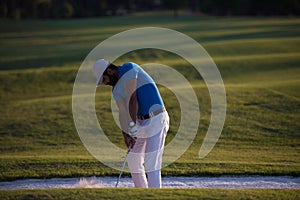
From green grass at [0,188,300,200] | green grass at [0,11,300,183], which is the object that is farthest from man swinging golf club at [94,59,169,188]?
green grass at [0,11,300,183]

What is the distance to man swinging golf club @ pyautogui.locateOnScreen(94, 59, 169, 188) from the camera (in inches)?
333

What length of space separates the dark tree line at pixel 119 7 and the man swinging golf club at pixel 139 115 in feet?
245

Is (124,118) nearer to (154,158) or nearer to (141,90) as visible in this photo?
(141,90)

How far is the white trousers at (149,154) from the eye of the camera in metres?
8.57

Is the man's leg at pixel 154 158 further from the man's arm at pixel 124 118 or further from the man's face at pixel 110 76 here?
the man's face at pixel 110 76

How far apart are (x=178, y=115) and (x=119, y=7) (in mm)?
98284

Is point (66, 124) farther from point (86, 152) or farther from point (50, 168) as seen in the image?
point (50, 168)

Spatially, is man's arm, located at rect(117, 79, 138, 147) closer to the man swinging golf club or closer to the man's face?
the man swinging golf club

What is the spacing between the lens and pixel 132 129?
8484 millimetres

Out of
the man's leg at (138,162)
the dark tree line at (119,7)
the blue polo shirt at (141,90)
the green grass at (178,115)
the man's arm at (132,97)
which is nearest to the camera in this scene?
the man's arm at (132,97)

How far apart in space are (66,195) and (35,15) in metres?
93.3

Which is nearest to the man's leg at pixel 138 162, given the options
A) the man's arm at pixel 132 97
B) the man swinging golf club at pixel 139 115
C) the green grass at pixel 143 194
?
the man swinging golf club at pixel 139 115

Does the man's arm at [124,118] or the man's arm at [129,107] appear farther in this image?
the man's arm at [124,118]

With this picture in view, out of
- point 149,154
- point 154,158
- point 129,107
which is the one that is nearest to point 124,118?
point 129,107
